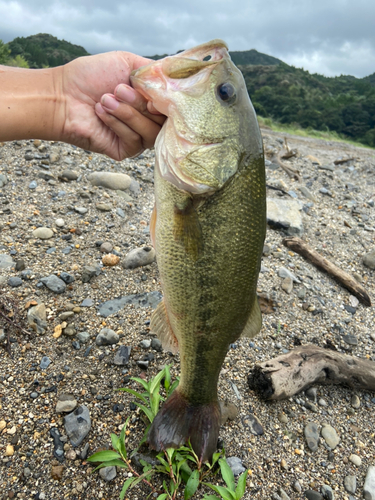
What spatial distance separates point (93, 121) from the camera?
2736mm

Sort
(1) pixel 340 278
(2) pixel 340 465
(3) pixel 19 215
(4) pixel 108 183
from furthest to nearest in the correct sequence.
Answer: (4) pixel 108 183
(1) pixel 340 278
(3) pixel 19 215
(2) pixel 340 465

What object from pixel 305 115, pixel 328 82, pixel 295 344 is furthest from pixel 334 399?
pixel 328 82

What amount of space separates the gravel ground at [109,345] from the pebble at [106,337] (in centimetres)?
3

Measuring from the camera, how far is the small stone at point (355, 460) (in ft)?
8.66

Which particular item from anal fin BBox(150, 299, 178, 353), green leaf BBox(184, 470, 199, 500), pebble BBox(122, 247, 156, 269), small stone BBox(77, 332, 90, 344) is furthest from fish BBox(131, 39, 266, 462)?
pebble BBox(122, 247, 156, 269)

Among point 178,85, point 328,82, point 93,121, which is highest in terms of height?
point 328,82

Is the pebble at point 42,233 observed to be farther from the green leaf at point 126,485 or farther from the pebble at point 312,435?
the pebble at point 312,435

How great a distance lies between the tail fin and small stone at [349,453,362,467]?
1.28 metres

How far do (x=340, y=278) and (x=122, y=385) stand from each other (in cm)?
343

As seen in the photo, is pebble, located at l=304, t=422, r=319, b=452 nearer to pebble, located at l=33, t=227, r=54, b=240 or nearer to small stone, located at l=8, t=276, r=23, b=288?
small stone, located at l=8, t=276, r=23, b=288

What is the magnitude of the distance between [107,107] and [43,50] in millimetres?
45668

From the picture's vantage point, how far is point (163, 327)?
233 centimetres

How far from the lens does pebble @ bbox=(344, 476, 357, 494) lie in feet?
8.07

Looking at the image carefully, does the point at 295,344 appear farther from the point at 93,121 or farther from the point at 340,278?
the point at 93,121
